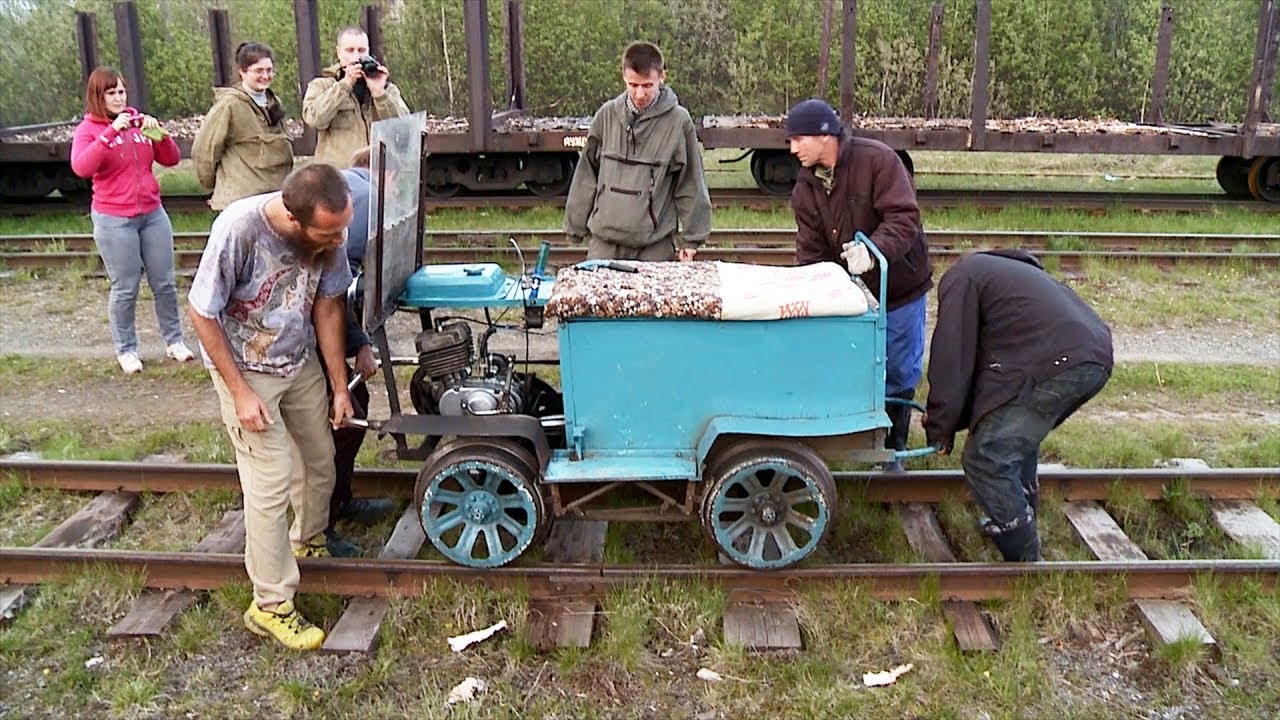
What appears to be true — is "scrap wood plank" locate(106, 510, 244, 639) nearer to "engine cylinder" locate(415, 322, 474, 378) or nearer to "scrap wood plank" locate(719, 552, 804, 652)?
"engine cylinder" locate(415, 322, 474, 378)

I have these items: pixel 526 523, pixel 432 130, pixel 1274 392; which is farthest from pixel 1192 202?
pixel 526 523

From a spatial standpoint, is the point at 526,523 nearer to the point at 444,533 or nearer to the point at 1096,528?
the point at 444,533

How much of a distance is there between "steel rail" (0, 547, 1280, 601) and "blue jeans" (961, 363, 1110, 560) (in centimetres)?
21

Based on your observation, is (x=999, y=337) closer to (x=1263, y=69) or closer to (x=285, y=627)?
(x=285, y=627)

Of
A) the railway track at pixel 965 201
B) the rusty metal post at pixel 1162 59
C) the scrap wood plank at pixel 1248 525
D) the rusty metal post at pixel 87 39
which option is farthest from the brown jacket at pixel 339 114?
the rusty metal post at pixel 1162 59

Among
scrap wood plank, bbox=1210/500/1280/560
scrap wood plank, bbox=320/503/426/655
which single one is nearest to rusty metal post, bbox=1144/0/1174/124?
scrap wood plank, bbox=1210/500/1280/560

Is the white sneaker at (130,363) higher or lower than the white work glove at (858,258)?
lower

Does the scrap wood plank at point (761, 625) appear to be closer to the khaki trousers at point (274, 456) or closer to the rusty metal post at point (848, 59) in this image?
the khaki trousers at point (274, 456)

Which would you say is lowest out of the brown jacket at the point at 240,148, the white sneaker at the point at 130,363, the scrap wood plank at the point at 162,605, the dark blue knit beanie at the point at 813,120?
the scrap wood plank at the point at 162,605

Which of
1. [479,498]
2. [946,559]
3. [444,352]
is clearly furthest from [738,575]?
[444,352]

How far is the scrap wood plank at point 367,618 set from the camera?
399 centimetres

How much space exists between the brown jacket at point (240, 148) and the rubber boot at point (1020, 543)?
4.35 metres

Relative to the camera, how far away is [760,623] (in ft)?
13.4

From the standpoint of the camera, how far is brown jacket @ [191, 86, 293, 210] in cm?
602
